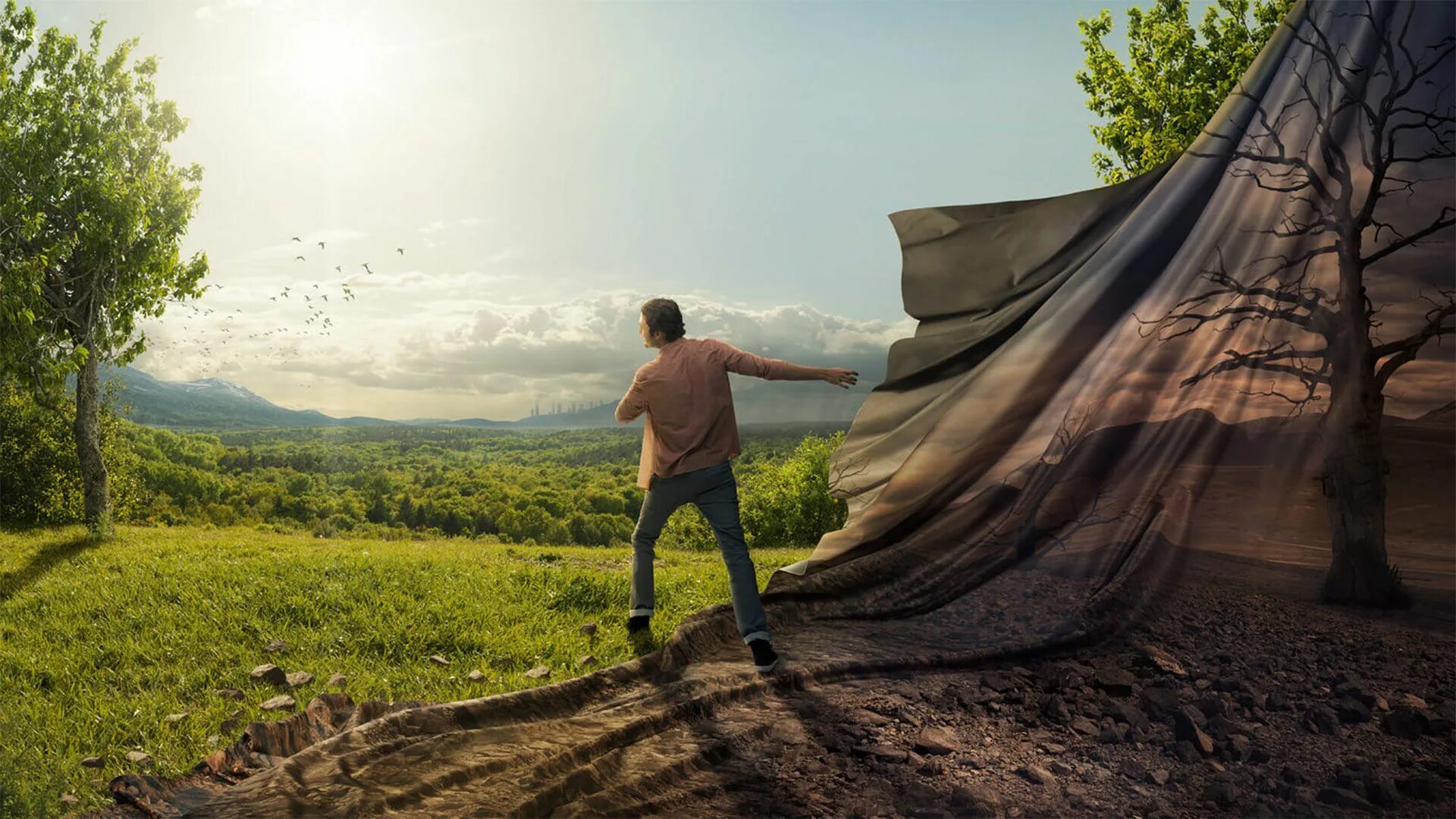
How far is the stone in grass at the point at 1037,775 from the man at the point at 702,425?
129 cm

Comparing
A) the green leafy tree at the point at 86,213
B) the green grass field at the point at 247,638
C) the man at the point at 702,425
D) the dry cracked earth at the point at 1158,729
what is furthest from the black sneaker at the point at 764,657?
the green leafy tree at the point at 86,213

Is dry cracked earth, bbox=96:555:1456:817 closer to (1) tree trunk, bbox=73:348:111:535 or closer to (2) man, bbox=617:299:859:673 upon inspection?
(2) man, bbox=617:299:859:673

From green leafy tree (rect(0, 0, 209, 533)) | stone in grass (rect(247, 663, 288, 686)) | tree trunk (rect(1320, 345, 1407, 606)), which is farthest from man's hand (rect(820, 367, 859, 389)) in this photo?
green leafy tree (rect(0, 0, 209, 533))

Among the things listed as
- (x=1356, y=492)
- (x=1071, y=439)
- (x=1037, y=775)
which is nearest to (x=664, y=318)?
(x=1071, y=439)

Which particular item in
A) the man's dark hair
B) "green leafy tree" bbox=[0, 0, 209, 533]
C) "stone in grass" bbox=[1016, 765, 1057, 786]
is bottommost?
"stone in grass" bbox=[1016, 765, 1057, 786]

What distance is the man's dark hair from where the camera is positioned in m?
4.46

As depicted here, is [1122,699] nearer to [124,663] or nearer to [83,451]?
[124,663]

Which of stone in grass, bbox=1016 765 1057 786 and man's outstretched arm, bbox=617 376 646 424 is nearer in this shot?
stone in grass, bbox=1016 765 1057 786

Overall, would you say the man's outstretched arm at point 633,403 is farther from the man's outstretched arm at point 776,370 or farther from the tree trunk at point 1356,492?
the tree trunk at point 1356,492

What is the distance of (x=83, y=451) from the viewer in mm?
13875

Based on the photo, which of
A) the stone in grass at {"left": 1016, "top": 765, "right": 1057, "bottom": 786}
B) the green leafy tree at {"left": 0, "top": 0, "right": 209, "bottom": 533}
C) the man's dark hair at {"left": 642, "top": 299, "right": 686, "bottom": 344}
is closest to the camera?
the stone in grass at {"left": 1016, "top": 765, "right": 1057, "bottom": 786}

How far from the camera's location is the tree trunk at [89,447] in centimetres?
1370

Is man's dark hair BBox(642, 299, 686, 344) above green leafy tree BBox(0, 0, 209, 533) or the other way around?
the other way around

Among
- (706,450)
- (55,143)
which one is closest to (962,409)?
(706,450)
